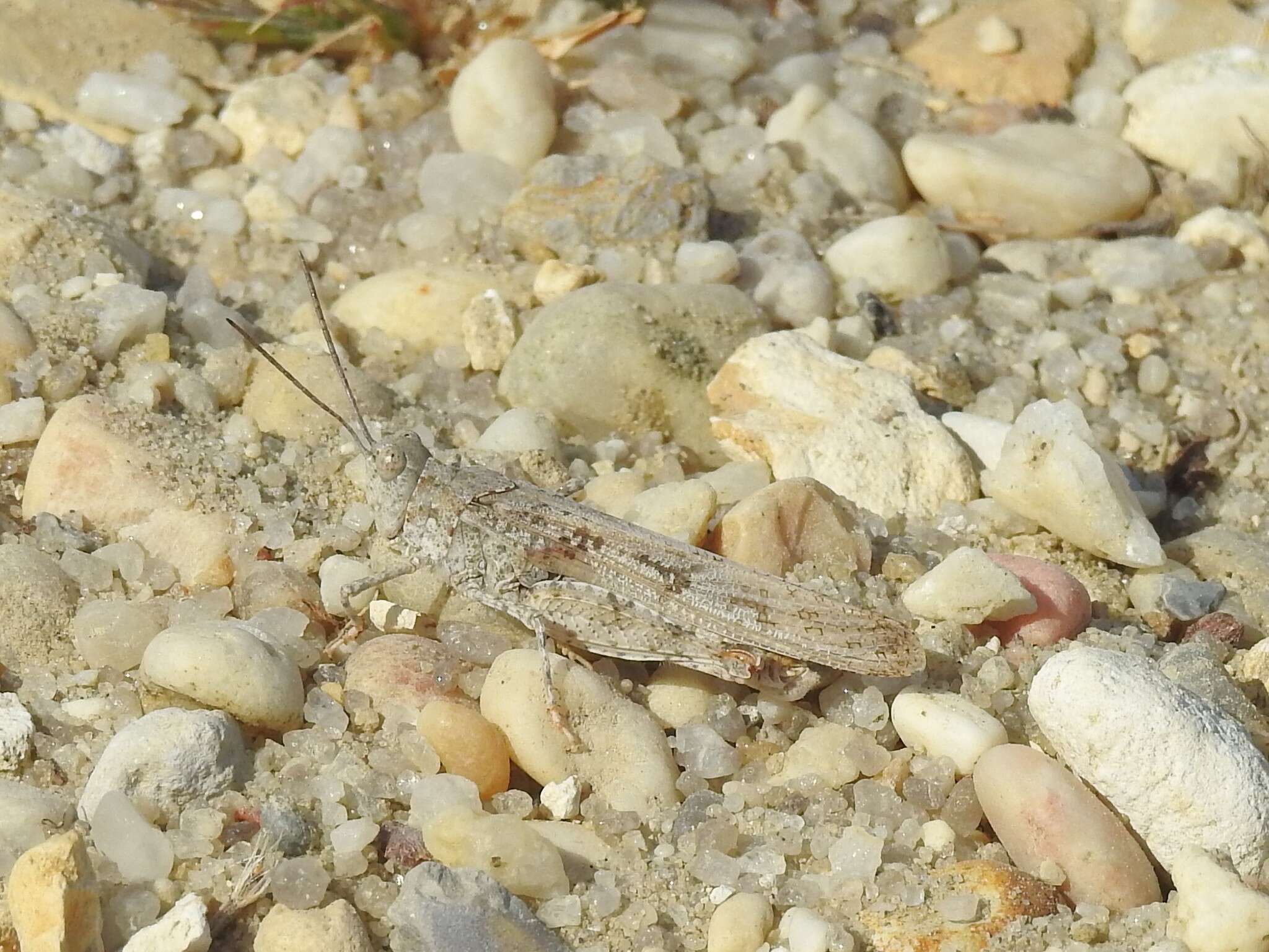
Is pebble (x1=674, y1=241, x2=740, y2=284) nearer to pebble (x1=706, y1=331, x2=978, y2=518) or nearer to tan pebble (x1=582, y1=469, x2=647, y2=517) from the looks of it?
pebble (x1=706, y1=331, x2=978, y2=518)

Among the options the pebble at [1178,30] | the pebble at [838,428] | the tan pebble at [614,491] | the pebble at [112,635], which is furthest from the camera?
the pebble at [1178,30]

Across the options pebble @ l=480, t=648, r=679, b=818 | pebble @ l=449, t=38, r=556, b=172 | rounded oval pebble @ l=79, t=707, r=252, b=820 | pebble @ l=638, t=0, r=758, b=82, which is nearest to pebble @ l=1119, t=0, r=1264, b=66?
pebble @ l=638, t=0, r=758, b=82

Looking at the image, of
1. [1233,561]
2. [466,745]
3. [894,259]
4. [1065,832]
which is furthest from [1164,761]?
[894,259]

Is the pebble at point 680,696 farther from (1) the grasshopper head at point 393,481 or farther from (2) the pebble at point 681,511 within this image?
(1) the grasshopper head at point 393,481

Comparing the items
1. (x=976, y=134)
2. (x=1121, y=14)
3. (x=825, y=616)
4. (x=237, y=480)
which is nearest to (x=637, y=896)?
(x=825, y=616)

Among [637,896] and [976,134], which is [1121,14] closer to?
[976,134]

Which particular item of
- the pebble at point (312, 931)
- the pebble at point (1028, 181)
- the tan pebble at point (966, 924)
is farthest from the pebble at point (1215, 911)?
the pebble at point (1028, 181)
